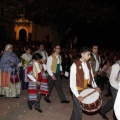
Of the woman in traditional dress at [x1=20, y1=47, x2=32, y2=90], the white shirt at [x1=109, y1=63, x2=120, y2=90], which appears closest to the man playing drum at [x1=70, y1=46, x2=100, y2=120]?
the white shirt at [x1=109, y1=63, x2=120, y2=90]

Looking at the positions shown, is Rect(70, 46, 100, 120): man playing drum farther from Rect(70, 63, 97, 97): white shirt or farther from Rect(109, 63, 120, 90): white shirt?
Rect(109, 63, 120, 90): white shirt

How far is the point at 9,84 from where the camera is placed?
Result: 330 inches

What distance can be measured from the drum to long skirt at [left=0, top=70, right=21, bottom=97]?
3.78 meters

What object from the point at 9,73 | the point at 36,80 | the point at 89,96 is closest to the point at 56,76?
the point at 36,80

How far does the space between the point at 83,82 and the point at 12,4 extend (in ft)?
43.4

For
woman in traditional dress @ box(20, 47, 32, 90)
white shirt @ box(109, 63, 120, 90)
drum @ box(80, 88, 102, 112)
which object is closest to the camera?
drum @ box(80, 88, 102, 112)

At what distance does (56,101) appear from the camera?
26.9ft

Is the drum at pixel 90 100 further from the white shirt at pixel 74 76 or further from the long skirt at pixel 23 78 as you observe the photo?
the long skirt at pixel 23 78

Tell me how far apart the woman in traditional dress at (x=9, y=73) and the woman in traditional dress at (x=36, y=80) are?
1555 mm

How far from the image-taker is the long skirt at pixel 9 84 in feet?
27.4

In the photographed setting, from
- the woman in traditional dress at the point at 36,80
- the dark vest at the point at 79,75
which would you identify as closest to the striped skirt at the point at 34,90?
the woman in traditional dress at the point at 36,80

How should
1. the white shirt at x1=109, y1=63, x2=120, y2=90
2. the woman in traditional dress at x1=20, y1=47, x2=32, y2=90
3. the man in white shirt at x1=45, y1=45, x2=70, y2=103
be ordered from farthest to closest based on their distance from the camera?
the woman in traditional dress at x1=20, y1=47, x2=32, y2=90, the man in white shirt at x1=45, y1=45, x2=70, y2=103, the white shirt at x1=109, y1=63, x2=120, y2=90

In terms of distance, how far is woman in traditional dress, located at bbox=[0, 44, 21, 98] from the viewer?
8273 millimetres

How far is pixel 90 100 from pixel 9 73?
397cm
